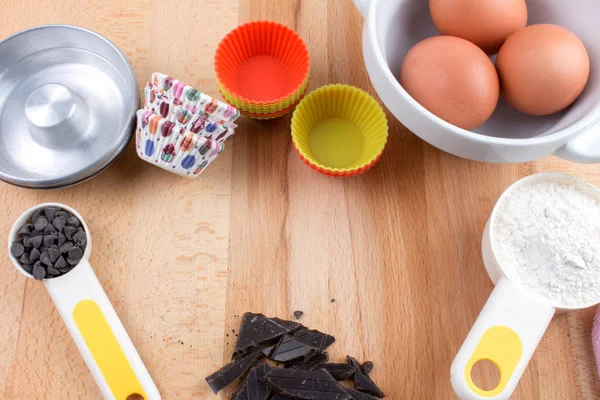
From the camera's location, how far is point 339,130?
849 millimetres

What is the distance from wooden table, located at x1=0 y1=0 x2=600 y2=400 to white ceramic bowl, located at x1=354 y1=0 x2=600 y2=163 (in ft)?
0.33

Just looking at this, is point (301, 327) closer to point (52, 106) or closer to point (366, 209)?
point (366, 209)

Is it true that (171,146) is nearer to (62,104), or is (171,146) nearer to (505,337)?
(62,104)

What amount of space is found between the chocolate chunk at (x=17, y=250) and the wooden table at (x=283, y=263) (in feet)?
0.22

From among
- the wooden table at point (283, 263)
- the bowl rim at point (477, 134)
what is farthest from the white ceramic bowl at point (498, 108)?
the wooden table at point (283, 263)

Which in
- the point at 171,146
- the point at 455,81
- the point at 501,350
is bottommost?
the point at 501,350

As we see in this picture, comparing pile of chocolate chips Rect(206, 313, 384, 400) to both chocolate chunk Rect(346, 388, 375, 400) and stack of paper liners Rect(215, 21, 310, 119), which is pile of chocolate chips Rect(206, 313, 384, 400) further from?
stack of paper liners Rect(215, 21, 310, 119)

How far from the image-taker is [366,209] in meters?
0.82

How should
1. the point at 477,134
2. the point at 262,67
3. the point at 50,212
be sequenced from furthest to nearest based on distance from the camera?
the point at 262,67 → the point at 50,212 → the point at 477,134

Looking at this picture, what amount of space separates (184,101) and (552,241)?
504 millimetres

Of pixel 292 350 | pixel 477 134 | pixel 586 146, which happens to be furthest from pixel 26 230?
pixel 586 146

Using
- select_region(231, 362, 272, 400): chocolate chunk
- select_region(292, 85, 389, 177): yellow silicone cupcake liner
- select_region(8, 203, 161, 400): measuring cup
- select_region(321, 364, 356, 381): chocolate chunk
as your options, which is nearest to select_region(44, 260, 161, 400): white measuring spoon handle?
select_region(8, 203, 161, 400): measuring cup

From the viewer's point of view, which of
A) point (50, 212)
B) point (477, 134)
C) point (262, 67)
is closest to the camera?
point (477, 134)

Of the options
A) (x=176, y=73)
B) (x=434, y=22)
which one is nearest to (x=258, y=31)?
(x=176, y=73)
